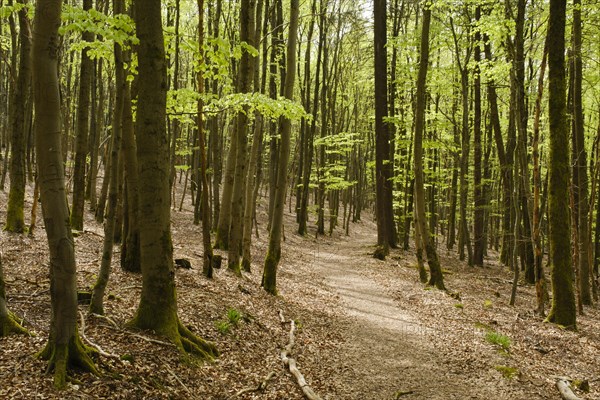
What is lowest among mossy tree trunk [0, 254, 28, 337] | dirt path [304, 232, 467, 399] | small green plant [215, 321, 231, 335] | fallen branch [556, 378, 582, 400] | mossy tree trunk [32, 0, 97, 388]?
dirt path [304, 232, 467, 399]

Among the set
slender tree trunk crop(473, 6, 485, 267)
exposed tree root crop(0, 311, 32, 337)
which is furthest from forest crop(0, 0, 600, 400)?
slender tree trunk crop(473, 6, 485, 267)

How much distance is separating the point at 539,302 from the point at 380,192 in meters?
10.2

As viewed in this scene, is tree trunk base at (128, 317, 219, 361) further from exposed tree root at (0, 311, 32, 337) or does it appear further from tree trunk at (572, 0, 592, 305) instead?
tree trunk at (572, 0, 592, 305)

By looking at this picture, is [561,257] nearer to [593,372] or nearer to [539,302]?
[539,302]

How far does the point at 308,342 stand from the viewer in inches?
322

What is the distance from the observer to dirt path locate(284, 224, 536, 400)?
21.5 feet

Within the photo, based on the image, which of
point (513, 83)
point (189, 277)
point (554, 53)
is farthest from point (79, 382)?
point (513, 83)

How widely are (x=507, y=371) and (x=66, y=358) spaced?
6.42m

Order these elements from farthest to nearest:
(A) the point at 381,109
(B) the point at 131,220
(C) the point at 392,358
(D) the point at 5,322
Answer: (A) the point at 381,109 < (B) the point at 131,220 < (C) the point at 392,358 < (D) the point at 5,322

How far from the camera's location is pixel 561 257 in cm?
1059

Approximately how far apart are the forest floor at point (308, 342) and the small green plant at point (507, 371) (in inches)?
0.9

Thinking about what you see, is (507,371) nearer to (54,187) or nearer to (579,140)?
(54,187)

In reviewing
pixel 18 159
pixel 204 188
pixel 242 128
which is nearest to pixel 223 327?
pixel 204 188

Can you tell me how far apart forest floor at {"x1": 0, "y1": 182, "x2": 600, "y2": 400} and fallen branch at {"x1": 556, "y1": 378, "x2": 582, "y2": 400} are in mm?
118
